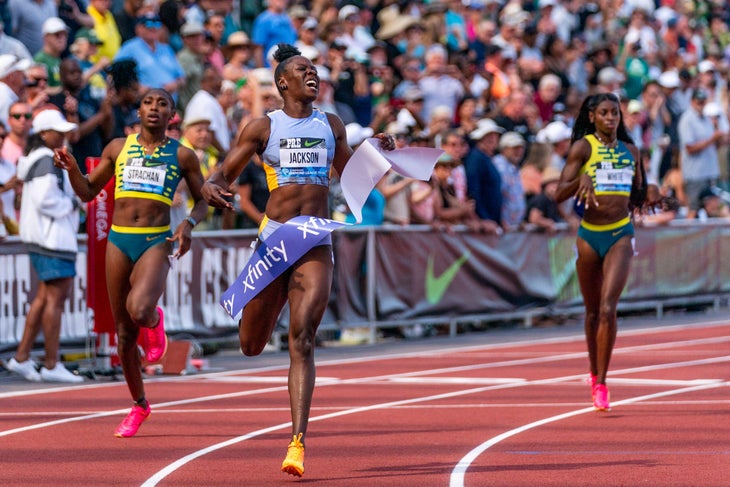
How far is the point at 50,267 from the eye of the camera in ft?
46.0

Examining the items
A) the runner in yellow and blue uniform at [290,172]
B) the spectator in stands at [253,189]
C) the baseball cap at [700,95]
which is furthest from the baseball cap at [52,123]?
the baseball cap at [700,95]

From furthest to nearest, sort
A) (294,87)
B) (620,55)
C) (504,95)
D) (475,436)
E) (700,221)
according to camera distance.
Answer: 1. (620,55)
2. (504,95)
3. (700,221)
4. (475,436)
5. (294,87)

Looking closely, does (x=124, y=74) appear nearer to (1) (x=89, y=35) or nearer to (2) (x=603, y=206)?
(1) (x=89, y=35)

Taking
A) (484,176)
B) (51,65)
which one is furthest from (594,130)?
(484,176)

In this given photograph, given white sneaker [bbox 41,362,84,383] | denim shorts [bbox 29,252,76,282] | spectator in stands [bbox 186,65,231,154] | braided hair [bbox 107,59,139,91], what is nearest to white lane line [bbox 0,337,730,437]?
white sneaker [bbox 41,362,84,383]

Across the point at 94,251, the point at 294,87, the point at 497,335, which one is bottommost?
the point at 497,335

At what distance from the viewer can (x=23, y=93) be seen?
622 inches

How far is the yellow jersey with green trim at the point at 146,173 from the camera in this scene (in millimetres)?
10859

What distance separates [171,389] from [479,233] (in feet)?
22.8

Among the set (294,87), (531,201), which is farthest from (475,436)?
(531,201)

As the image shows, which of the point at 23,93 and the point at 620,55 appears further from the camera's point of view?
the point at 620,55

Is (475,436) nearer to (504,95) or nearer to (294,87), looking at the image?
(294,87)

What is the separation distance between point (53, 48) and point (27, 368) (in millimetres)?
4351

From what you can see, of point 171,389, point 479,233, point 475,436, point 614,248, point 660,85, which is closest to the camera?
point 475,436
